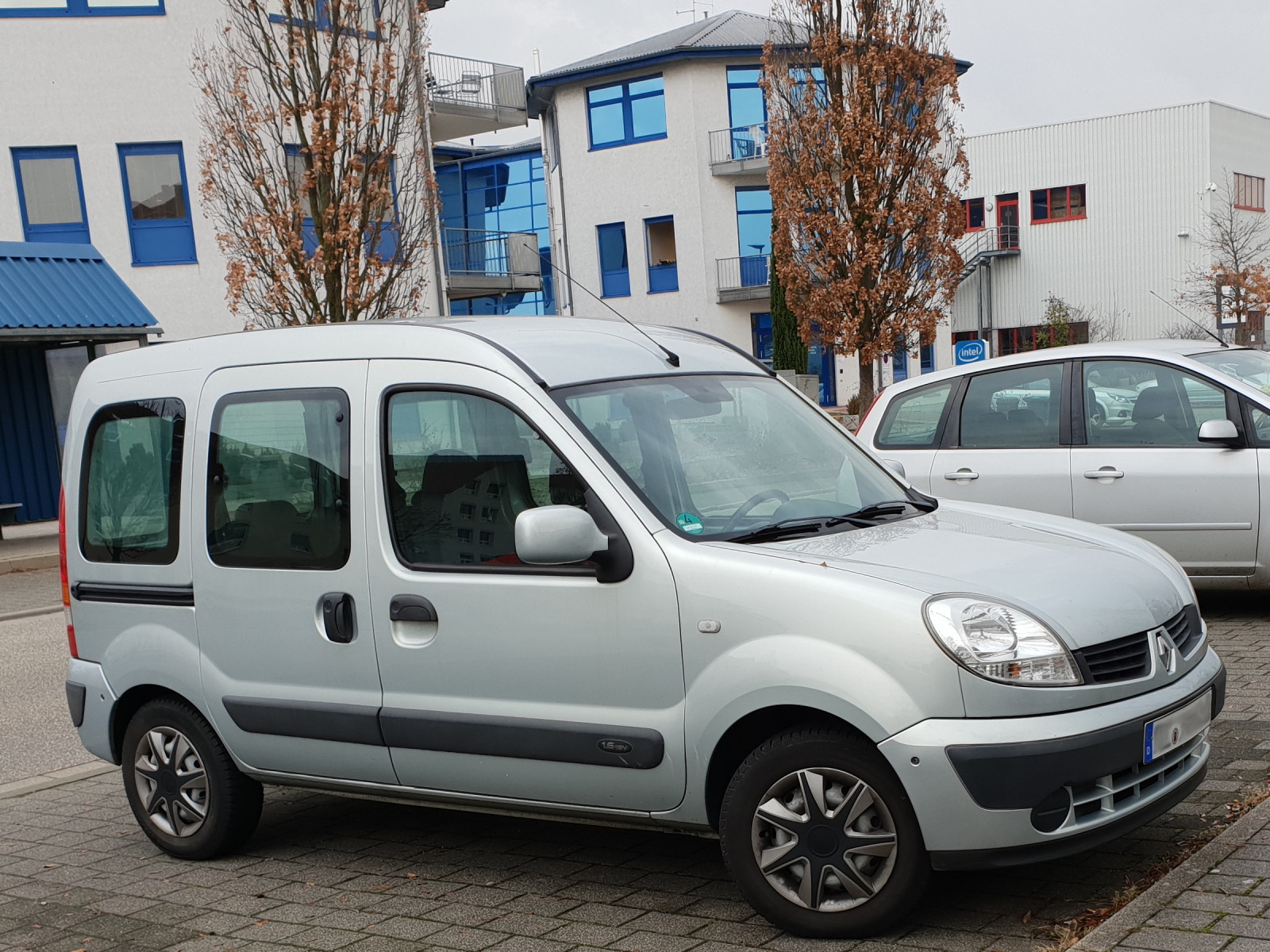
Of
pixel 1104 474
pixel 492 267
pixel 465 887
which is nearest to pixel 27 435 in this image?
pixel 492 267

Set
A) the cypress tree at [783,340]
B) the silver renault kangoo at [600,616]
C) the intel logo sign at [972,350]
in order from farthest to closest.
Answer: the cypress tree at [783,340], the intel logo sign at [972,350], the silver renault kangoo at [600,616]

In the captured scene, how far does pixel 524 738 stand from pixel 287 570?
117 cm

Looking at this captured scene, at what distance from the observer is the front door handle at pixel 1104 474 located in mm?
8180

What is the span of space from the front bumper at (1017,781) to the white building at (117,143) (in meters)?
21.7

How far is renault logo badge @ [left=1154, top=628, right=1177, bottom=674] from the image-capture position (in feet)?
13.4

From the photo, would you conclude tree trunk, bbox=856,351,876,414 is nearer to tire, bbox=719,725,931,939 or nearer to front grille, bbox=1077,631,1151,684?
front grille, bbox=1077,631,1151,684

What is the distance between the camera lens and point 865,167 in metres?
23.6

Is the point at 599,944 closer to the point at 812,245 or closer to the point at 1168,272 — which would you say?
the point at 812,245

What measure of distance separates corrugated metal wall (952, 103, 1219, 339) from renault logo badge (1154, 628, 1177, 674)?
1958 inches

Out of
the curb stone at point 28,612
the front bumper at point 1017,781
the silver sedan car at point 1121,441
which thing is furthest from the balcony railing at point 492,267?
the front bumper at point 1017,781

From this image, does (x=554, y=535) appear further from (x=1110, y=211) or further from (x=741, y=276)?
(x=1110, y=211)

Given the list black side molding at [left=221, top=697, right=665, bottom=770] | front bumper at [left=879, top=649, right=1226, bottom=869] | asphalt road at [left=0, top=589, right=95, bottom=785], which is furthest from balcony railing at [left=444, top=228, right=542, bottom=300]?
front bumper at [left=879, top=649, right=1226, bottom=869]

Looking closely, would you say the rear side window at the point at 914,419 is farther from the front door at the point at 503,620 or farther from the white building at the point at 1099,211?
the white building at the point at 1099,211

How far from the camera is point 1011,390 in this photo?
871cm
